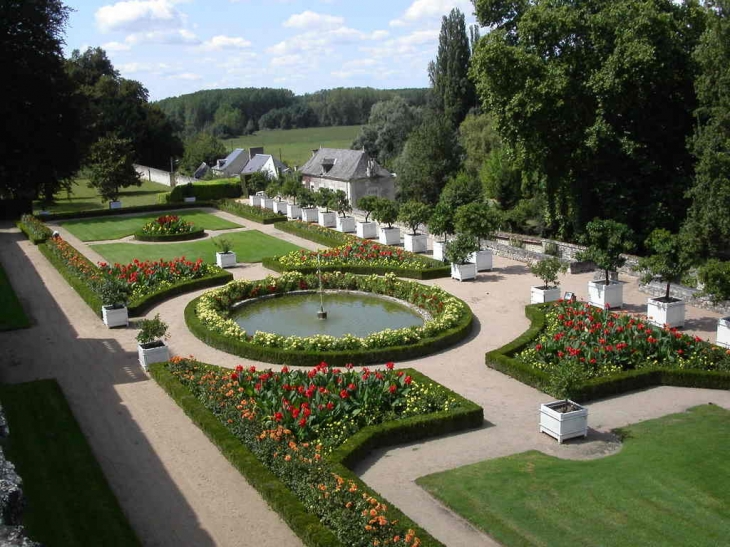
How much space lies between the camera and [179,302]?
23.5 m

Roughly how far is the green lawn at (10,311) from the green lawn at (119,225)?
12.0 m

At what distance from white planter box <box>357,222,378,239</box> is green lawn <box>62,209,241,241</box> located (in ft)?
26.3

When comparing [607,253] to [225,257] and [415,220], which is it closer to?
[415,220]

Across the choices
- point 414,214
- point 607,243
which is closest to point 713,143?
point 607,243

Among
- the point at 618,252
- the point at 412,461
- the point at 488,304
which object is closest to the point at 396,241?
the point at 488,304

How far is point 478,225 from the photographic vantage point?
1065 inches

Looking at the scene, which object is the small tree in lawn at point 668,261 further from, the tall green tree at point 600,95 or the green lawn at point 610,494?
the tall green tree at point 600,95

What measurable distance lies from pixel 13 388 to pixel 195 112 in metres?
133

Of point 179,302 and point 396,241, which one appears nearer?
point 179,302

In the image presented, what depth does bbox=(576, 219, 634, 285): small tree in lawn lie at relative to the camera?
69.3 ft

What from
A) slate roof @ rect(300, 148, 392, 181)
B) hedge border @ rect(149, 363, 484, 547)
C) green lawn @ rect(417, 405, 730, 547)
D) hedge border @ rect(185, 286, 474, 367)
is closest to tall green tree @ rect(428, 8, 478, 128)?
slate roof @ rect(300, 148, 392, 181)

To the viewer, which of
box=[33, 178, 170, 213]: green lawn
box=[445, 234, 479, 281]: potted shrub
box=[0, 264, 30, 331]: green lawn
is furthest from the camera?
box=[33, 178, 170, 213]: green lawn

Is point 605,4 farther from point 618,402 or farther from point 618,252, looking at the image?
point 618,402

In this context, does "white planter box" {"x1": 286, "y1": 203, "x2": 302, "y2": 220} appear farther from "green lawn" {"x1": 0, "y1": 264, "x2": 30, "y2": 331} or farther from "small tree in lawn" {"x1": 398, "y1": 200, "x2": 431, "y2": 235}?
"green lawn" {"x1": 0, "y1": 264, "x2": 30, "y2": 331}
